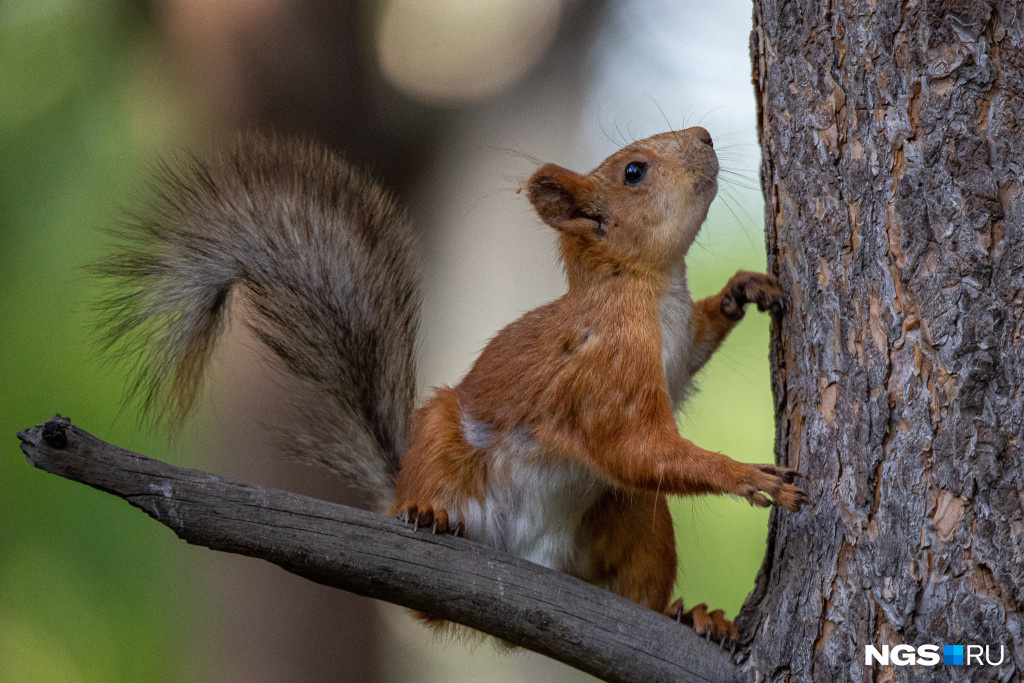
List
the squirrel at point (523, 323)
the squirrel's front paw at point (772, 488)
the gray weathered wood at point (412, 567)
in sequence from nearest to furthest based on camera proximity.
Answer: the gray weathered wood at point (412, 567) < the squirrel's front paw at point (772, 488) < the squirrel at point (523, 323)

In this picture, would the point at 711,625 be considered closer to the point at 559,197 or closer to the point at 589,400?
the point at 589,400

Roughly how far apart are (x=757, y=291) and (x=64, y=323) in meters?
A: 1.93

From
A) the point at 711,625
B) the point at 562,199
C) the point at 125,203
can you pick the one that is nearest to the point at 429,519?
the point at 711,625

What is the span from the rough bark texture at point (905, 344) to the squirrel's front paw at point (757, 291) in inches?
2.4

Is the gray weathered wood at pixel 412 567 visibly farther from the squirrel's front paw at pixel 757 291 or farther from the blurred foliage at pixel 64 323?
the blurred foliage at pixel 64 323

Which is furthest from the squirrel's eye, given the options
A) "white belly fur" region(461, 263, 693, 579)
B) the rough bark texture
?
the rough bark texture

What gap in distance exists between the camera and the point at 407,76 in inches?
88.5

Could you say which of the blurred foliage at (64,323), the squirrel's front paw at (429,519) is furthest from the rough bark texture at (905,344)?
the blurred foliage at (64,323)

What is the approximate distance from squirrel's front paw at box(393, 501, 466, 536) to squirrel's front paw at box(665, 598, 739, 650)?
14.4 inches

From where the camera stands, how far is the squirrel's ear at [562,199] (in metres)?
1.35

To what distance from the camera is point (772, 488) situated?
1047 mm

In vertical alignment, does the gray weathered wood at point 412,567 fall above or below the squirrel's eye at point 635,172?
below

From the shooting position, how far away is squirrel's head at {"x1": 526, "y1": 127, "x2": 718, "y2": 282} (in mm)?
1313

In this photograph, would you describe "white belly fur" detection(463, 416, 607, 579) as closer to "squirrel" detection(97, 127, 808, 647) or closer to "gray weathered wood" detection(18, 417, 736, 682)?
"squirrel" detection(97, 127, 808, 647)
